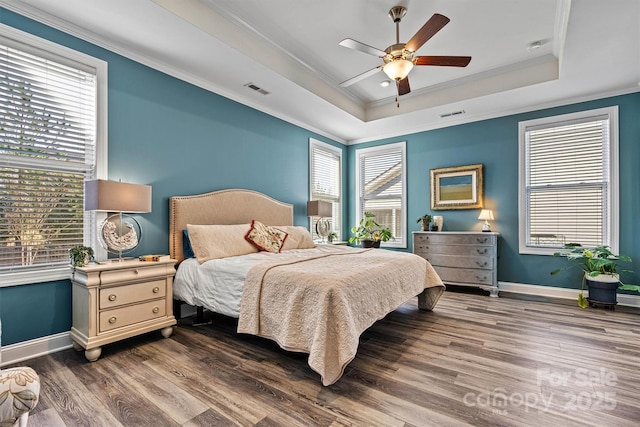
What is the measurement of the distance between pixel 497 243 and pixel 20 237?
5482 millimetres

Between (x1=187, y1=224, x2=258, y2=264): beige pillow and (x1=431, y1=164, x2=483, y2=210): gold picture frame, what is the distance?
3.32 meters

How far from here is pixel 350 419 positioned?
160cm

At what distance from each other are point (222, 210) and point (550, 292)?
15.1 ft

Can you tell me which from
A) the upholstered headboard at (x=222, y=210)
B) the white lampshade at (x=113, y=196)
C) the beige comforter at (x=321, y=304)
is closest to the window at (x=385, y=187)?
the upholstered headboard at (x=222, y=210)

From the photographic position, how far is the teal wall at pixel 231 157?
2514 millimetres

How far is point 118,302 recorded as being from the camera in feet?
7.87

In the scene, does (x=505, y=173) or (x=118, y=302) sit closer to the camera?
(x=118, y=302)

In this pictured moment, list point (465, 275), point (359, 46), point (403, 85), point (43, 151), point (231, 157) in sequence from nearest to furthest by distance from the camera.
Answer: point (43, 151) < point (359, 46) < point (403, 85) < point (231, 157) < point (465, 275)

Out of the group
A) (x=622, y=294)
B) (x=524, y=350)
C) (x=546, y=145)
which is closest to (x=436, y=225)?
(x=546, y=145)

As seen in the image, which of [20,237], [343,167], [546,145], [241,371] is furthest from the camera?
[343,167]

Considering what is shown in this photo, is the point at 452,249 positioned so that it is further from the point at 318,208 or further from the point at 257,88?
the point at 257,88

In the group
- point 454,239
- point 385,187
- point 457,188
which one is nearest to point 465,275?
point 454,239

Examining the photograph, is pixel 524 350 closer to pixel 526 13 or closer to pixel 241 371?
pixel 241 371

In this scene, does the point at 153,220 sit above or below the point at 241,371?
above
